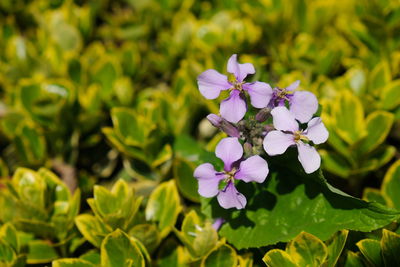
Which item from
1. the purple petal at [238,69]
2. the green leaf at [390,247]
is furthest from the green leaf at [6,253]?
the green leaf at [390,247]

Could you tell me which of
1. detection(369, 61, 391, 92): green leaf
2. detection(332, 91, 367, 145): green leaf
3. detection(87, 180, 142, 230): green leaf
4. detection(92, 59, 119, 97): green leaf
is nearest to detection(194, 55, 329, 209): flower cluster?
detection(87, 180, 142, 230): green leaf

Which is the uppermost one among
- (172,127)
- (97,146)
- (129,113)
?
(129,113)

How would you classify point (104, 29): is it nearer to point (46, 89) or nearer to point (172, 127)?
point (46, 89)

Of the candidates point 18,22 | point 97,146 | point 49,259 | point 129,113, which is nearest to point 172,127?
point 129,113

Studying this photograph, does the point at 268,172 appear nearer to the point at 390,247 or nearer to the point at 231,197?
the point at 231,197

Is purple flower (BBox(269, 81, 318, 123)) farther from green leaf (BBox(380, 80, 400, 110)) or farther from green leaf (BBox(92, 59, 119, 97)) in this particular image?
green leaf (BBox(92, 59, 119, 97))

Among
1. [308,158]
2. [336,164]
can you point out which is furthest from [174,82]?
[308,158]
